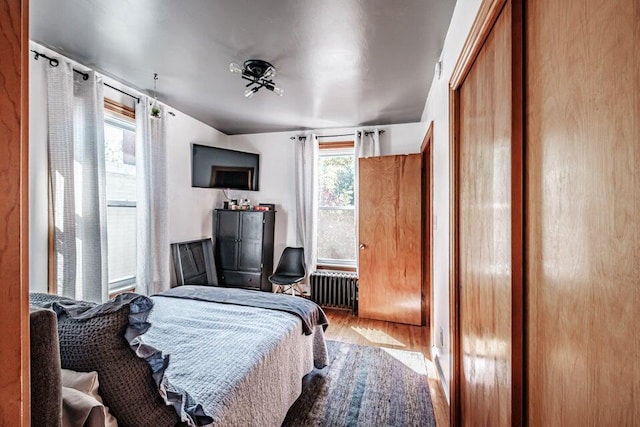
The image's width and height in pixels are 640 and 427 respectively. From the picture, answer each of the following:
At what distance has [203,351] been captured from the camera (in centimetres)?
149

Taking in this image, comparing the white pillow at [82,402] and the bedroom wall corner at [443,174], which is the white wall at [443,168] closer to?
the bedroom wall corner at [443,174]

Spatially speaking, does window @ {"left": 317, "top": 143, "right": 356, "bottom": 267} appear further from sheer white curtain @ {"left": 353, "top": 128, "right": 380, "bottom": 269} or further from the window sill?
the window sill

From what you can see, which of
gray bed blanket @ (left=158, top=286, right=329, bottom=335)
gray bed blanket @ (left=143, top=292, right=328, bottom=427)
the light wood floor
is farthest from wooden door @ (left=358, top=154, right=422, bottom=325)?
gray bed blanket @ (left=143, top=292, right=328, bottom=427)

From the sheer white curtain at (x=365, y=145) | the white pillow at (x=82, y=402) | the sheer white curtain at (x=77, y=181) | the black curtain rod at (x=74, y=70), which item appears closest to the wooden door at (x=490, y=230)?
the white pillow at (x=82, y=402)

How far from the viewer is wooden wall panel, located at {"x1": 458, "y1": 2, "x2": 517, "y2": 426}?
0.97 metres

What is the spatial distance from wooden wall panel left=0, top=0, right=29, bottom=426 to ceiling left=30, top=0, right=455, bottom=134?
1514 mm

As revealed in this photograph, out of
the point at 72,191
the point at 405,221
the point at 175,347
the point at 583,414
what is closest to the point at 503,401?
the point at 583,414

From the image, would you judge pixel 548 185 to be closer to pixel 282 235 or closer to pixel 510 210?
pixel 510 210

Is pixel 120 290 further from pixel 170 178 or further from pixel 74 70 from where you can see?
pixel 74 70

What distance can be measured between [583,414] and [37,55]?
3.35 meters

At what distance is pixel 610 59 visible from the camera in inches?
21.0

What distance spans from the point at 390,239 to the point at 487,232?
236 centimetres

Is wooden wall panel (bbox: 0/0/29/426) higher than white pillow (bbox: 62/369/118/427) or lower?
higher

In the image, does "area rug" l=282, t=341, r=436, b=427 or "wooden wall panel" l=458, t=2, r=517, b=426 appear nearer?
"wooden wall panel" l=458, t=2, r=517, b=426
